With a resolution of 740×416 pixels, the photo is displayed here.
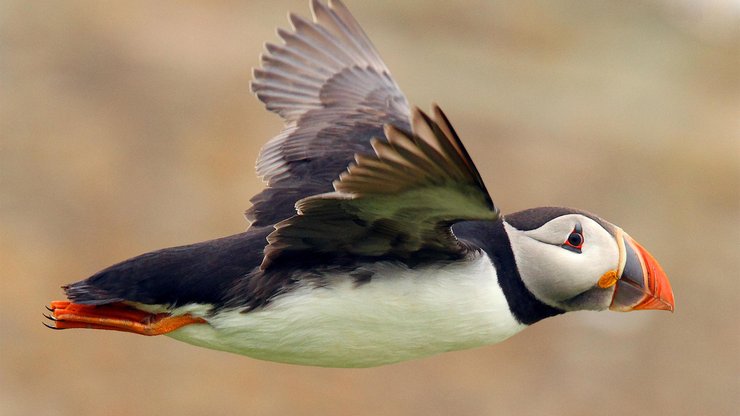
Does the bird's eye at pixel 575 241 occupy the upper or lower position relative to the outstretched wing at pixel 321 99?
lower

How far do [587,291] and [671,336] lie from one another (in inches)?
338

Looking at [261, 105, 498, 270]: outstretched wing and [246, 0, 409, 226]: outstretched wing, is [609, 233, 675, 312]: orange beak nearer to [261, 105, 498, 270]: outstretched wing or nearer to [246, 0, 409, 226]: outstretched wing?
[261, 105, 498, 270]: outstretched wing

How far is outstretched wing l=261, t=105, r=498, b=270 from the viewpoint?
384 cm

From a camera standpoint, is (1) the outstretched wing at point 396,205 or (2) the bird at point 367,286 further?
(2) the bird at point 367,286

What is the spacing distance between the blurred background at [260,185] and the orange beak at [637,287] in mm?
6659

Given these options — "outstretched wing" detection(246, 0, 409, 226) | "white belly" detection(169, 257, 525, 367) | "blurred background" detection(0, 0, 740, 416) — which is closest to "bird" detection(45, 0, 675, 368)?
"white belly" detection(169, 257, 525, 367)

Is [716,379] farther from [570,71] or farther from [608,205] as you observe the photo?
[570,71]

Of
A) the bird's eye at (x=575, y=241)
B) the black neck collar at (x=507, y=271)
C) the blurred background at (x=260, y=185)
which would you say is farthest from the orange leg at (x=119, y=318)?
the blurred background at (x=260, y=185)

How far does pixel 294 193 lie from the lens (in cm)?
537

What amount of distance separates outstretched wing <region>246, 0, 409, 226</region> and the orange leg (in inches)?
35.2

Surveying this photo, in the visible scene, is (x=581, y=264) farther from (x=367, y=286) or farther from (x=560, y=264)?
(x=367, y=286)

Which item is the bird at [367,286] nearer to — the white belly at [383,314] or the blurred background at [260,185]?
the white belly at [383,314]

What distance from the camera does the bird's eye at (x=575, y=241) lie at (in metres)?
4.66

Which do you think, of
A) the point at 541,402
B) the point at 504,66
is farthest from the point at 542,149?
the point at 541,402
